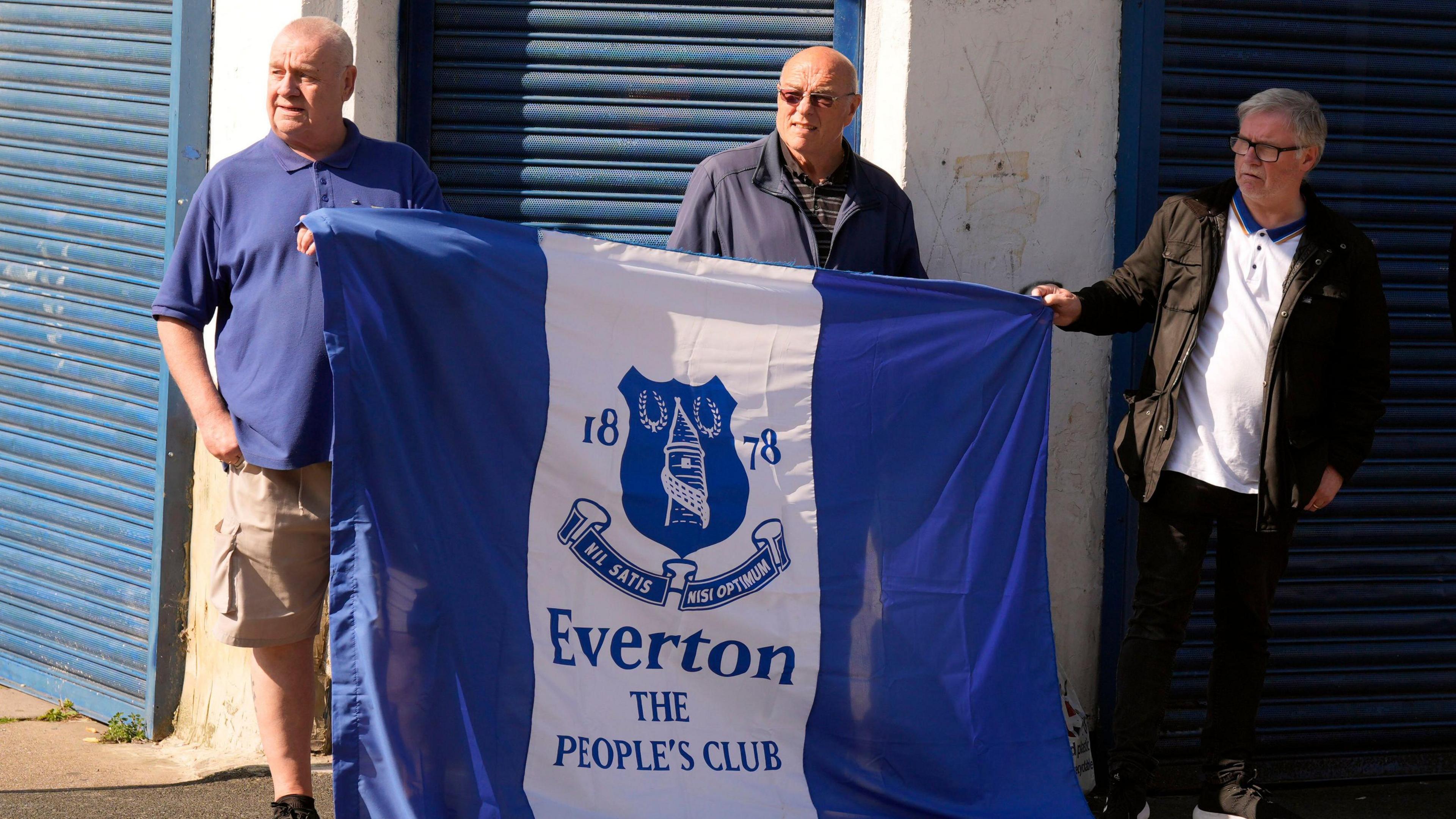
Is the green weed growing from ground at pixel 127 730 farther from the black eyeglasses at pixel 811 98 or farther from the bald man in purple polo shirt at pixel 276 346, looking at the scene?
the black eyeglasses at pixel 811 98

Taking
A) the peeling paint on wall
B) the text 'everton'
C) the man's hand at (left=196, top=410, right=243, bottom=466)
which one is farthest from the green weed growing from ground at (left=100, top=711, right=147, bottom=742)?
the peeling paint on wall

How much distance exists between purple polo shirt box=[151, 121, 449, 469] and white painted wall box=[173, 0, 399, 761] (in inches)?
37.2

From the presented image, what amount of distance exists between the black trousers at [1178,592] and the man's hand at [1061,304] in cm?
56

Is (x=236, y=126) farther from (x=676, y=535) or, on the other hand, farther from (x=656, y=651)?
(x=656, y=651)

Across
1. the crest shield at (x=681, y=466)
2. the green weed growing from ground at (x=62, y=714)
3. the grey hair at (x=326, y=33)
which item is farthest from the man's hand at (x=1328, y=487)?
the green weed growing from ground at (x=62, y=714)

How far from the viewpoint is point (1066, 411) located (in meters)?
4.55

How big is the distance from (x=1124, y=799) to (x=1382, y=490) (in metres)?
1.81

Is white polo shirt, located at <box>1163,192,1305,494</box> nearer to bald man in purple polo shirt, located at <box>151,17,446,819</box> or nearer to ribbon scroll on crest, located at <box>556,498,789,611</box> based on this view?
ribbon scroll on crest, located at <box>556,498,789,611</box>

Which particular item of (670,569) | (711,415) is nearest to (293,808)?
(670,569)

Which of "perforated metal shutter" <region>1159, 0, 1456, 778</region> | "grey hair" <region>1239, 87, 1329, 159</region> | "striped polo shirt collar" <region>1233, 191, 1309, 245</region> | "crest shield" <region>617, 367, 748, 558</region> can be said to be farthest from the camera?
"perforated metal shutter" <region>1159, 0, 1456, 778</region>

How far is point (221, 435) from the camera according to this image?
3.38m

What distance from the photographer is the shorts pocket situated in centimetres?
341

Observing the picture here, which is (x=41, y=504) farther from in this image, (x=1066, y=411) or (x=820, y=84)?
(x=1066, y=411)

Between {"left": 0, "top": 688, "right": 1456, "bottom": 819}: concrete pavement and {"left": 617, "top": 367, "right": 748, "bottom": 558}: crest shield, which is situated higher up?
{"left": 617, "top": 367, "right": 748, "bottom": 558}: crest shield
